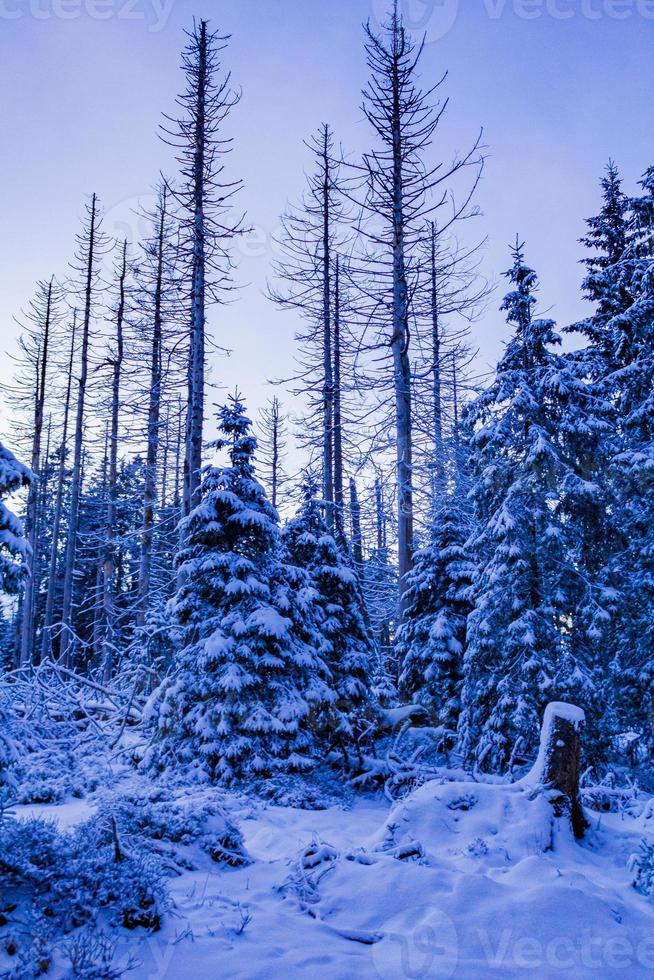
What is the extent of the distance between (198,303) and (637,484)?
1112 cm

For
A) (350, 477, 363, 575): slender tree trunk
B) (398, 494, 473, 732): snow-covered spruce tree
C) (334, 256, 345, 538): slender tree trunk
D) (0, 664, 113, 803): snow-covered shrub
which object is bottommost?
(0, 664, 113, 803): snow-covered shrub

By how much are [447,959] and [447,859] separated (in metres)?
1.54

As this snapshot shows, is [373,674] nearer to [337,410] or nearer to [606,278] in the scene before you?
[337,410]

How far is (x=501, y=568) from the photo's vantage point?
30.9 ft

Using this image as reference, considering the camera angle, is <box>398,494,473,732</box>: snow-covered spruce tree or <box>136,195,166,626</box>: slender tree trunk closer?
<box>398,494,473,732</box>: snow-covered spruce tree

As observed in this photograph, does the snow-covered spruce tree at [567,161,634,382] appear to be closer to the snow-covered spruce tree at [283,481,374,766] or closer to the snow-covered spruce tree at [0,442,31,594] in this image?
the snow-covered spruce tree at [283,481,374,766]

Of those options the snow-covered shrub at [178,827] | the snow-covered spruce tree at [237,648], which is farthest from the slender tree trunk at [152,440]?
the snow-covered shrub at [178,827]

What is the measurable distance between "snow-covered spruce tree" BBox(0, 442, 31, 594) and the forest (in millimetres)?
28

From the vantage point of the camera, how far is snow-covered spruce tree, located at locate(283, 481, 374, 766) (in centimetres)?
1055

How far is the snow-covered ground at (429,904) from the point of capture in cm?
334

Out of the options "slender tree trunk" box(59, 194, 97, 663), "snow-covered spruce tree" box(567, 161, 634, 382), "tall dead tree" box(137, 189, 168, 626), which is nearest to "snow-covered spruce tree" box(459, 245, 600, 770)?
"snow-covered spruce tree" box(567, 161, 634, 382)

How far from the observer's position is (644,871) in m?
4.62

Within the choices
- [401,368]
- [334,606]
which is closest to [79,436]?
[401,368]

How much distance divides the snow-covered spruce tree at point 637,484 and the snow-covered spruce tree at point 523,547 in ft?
6.13
